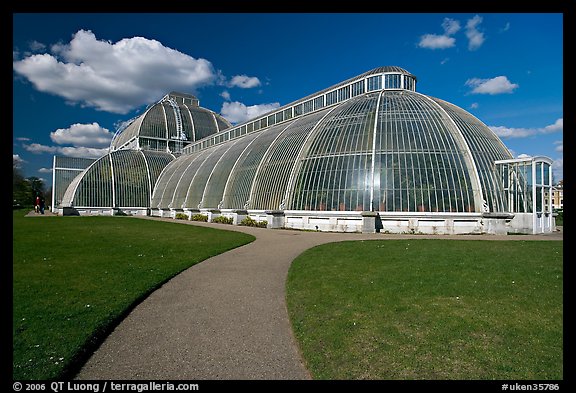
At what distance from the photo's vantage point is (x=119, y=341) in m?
6.73

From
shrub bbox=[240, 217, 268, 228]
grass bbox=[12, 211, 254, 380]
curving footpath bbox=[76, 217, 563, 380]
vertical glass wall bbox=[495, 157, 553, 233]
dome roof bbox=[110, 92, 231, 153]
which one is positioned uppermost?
dome roof bbox=[110, 92, 231, 153]

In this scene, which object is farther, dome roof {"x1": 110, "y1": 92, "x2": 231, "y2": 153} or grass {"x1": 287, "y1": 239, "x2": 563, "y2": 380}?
dome roof {"x1": 110, "y1": 92, "x2": 231, "y2": 153}

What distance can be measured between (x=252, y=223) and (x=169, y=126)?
52335 mm

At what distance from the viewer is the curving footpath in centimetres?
554

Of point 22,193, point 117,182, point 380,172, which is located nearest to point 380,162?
point 380,172

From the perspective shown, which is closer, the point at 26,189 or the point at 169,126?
the point at 169,126

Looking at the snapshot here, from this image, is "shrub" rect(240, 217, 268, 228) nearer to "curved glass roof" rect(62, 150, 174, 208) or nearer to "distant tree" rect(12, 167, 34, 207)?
"curved glass roof" rect(62, 150, 174, 208)

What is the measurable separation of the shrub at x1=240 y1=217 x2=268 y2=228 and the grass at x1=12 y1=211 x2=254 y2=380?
1459cm

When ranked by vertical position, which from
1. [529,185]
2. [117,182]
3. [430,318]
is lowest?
[430,318]

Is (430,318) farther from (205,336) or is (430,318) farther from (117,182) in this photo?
(117,182)

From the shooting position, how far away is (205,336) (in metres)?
7.00

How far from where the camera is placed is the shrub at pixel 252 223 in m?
34.2

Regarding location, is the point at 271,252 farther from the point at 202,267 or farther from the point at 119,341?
the point at 119,341

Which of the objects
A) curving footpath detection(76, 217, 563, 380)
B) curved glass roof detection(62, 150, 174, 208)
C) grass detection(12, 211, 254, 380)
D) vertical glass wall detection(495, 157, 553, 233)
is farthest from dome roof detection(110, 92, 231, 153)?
curving footpath detection(76, 217, 563, 380)
